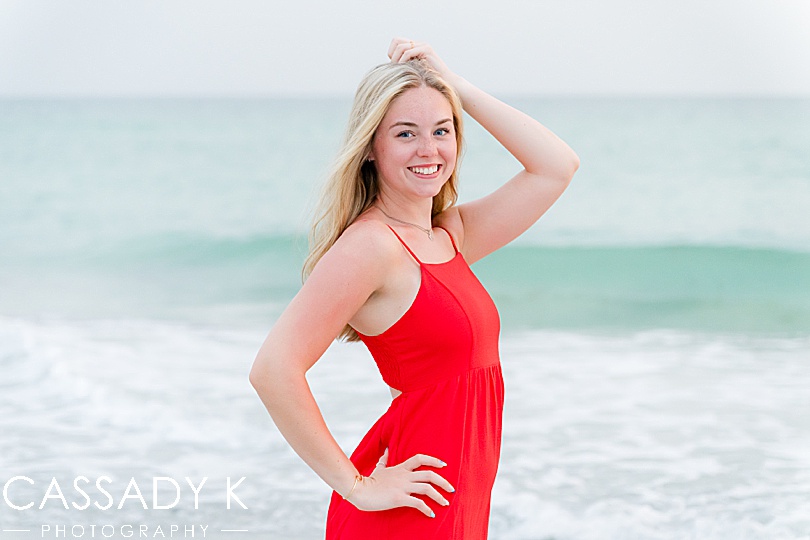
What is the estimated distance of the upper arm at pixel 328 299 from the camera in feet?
5.67

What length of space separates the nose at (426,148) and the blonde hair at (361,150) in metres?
0.09

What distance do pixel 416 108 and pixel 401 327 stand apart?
16.1 inches

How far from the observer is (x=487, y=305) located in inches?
73.4

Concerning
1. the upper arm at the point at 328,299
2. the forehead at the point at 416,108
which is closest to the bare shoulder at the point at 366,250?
the upper arm at the point at 328,299

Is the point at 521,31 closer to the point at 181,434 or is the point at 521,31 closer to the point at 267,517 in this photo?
the point at 181,434

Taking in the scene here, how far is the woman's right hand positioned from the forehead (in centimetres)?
63

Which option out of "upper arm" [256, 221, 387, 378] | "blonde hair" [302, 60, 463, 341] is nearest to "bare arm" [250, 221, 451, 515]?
"upper arm" [256, 221, 387, 378]

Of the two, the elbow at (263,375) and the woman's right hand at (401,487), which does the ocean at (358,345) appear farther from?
the woman's right hand at (401,487)

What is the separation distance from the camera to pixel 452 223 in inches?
82.1

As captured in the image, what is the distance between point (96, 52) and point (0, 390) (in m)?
15.8

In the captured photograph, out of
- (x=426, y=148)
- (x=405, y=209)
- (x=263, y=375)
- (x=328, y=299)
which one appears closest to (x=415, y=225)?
(x=405, y=209)

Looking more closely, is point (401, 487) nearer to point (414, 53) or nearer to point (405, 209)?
point (405, 209)

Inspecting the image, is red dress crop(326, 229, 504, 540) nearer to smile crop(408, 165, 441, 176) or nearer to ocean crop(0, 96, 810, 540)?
smile crop(408, 165, 441, 176)

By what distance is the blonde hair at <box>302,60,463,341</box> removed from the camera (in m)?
1.83
